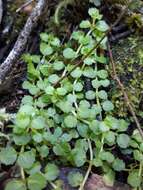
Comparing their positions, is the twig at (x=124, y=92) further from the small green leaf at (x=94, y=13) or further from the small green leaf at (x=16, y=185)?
the small green leaf at (x=16, y=185)

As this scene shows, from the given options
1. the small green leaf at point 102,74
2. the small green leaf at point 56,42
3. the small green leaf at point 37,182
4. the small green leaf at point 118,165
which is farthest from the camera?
the small green leaf at point 56,42

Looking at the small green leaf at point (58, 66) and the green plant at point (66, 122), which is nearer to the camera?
the green plant at point (66, 122)

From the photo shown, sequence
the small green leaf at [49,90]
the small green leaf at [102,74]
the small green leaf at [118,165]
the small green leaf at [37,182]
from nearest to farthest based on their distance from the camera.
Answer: the small green leaf at [37,182] → the small green leaf at [118,165] → the small green leaf at [49,90] → the small green leaf at [102,74]

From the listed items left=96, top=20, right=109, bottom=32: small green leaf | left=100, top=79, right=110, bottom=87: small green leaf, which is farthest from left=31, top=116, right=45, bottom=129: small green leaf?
left=96, top=20, right=109, bottom=32: small green leaf

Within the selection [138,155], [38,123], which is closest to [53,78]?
[38,123]

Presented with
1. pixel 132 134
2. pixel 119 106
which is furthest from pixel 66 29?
pixel 132 134

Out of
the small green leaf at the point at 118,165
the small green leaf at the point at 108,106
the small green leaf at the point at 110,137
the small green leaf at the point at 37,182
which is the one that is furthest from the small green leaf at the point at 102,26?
the small green leaf at the point at 37,182
